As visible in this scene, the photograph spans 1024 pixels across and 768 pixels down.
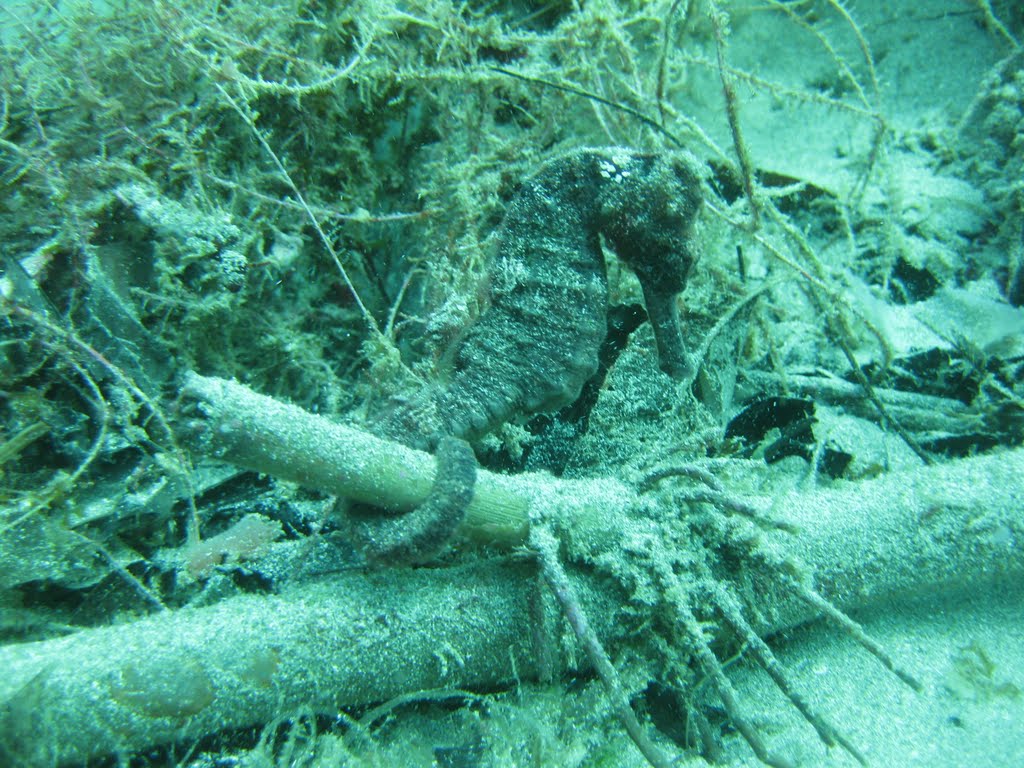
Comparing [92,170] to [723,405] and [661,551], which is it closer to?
[661,551]

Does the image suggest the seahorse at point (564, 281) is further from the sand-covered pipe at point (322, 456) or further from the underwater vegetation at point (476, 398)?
the sand-covered pipe at point (322, 456)

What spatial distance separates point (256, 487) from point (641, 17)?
283cm

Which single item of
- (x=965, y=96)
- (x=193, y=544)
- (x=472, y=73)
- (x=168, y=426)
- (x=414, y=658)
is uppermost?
(x=965, y=96)

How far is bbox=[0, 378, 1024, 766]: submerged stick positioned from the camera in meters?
1.36

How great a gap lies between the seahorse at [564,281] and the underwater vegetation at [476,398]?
2 cm

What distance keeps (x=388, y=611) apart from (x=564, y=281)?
134cm

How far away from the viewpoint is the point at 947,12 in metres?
3.74

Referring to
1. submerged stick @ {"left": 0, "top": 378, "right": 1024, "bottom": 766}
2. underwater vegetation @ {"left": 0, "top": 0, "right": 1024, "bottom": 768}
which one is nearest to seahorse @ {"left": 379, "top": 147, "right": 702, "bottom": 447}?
underwater vegetation @ {"left": 0, "top": 0, "right": 1024, "bottom": 768}

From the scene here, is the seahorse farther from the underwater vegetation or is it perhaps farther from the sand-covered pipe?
the sand-covered pipe

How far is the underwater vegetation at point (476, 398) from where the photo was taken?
153 centimetres

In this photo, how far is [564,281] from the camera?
7.34 feet

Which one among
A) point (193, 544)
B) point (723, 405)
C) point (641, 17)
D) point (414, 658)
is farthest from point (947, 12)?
point (193, 544)

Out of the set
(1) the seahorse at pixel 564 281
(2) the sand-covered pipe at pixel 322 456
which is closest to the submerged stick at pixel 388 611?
(2) the sand-covered pipe at pixel 322 456

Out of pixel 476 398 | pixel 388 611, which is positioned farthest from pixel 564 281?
pixel 388 611
